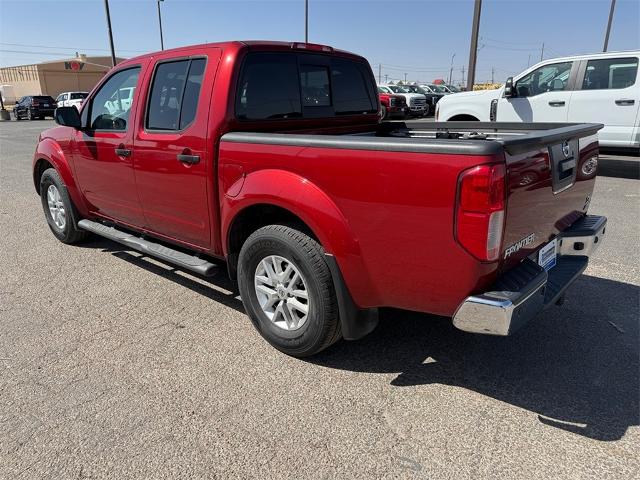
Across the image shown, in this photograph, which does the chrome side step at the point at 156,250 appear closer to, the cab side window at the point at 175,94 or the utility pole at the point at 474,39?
the cab side window at the point at 175,94

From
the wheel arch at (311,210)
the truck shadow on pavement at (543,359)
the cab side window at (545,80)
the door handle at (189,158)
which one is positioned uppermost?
the cab side window at (545,80)

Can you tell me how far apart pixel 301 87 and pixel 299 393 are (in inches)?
89.9

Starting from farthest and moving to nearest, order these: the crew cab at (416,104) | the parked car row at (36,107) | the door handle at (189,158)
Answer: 1. the parked car row at (36,107)
2. the crew cab at (416,104)
3. the door handle at (189,158)

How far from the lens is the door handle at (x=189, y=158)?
11.2 feet

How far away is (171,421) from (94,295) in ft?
6.70

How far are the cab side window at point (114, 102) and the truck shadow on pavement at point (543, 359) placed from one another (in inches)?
71.7

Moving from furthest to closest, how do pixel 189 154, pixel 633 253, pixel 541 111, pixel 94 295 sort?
pixel 541 111
pixel 633 253
pixel 94 295
pixel 189 154

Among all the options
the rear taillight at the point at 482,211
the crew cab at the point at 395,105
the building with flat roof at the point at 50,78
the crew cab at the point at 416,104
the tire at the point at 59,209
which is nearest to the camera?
the rear taillight at the point at 482,211

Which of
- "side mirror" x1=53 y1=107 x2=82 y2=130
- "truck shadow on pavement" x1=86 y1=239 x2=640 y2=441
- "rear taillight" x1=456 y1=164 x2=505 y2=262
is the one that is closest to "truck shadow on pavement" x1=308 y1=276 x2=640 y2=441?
"truck shadow on pavement" x1=86 y1=239 x2=640 y2=441

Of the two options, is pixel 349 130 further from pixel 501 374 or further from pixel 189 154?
pixel 501 374

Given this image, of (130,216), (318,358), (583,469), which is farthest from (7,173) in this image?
(583,469)

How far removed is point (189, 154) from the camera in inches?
137

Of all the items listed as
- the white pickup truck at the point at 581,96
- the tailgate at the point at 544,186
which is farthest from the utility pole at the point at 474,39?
the tailgate at the point at 544,186

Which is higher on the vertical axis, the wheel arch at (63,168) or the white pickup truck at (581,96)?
the white pickup truck at (581,96)
